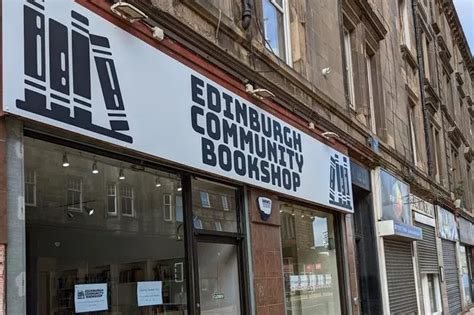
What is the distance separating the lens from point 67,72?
14.5 ft

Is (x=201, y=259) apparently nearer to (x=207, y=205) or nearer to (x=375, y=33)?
(x=207, y=205)

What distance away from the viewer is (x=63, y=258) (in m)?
4.81

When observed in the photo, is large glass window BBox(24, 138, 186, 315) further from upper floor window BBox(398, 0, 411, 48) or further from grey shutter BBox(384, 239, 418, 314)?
upper floor window BBox(398, 0, 411, 48)

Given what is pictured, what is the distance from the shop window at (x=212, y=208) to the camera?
6629 millimetres

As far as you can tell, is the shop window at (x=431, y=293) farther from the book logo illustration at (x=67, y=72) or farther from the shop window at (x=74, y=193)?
the book logo illustration at (x=67, y=72)

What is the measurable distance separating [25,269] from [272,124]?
4.48m

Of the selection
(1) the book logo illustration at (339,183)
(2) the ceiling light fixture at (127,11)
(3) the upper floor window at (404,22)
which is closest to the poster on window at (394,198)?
(1) the book logo illustration at (339,183)

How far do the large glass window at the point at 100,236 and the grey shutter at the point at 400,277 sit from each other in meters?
8.03

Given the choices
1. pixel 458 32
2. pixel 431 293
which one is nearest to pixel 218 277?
pixel 431 293

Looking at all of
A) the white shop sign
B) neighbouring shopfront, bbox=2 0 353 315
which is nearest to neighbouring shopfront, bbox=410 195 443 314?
neighbouring shopfront, bbox=2 0 353 315

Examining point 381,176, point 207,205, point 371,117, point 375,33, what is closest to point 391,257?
point 381,176

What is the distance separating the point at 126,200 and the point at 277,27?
4.82 meters

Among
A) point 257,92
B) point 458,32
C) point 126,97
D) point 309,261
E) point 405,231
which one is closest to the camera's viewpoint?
point 126,97

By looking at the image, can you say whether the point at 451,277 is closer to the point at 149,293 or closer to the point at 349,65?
the point at 349,65
